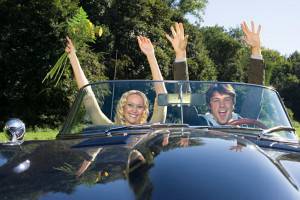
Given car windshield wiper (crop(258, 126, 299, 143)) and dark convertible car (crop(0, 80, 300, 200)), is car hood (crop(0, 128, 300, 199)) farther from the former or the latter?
car windshield wiper (crop(258, 126, 299, 143))

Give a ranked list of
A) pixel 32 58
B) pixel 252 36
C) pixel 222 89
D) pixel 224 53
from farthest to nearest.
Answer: pixel 224 53 → pixel 32 58 → pixel 252 36 → pixel 222 89

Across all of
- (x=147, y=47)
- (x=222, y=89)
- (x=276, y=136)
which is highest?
(x=147, y=47)

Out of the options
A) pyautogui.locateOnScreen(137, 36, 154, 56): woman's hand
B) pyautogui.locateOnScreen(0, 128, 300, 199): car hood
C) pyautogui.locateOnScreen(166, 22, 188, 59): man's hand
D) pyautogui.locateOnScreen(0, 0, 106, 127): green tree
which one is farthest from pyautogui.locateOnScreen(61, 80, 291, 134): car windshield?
pyautogui.locateOnScreen(0, 0, 106, 127): green tree

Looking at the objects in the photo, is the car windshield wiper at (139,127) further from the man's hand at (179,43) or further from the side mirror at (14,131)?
the man's hand at (179,43)

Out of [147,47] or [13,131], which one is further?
[147,47]

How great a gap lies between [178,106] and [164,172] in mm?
1790

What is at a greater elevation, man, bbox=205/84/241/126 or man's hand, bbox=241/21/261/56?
man's hand, bbox=241/21/261/56

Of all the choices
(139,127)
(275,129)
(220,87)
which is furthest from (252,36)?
(139,127)

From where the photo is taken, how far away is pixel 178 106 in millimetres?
3734

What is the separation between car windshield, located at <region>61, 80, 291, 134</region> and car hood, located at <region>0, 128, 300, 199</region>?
1031mm

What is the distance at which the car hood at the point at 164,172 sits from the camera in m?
1.85

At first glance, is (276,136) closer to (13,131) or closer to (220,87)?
(220,87)

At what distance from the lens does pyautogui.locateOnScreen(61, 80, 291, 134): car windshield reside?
3.67 metres

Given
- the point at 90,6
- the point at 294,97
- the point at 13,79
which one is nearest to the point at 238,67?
the point at 294,97
